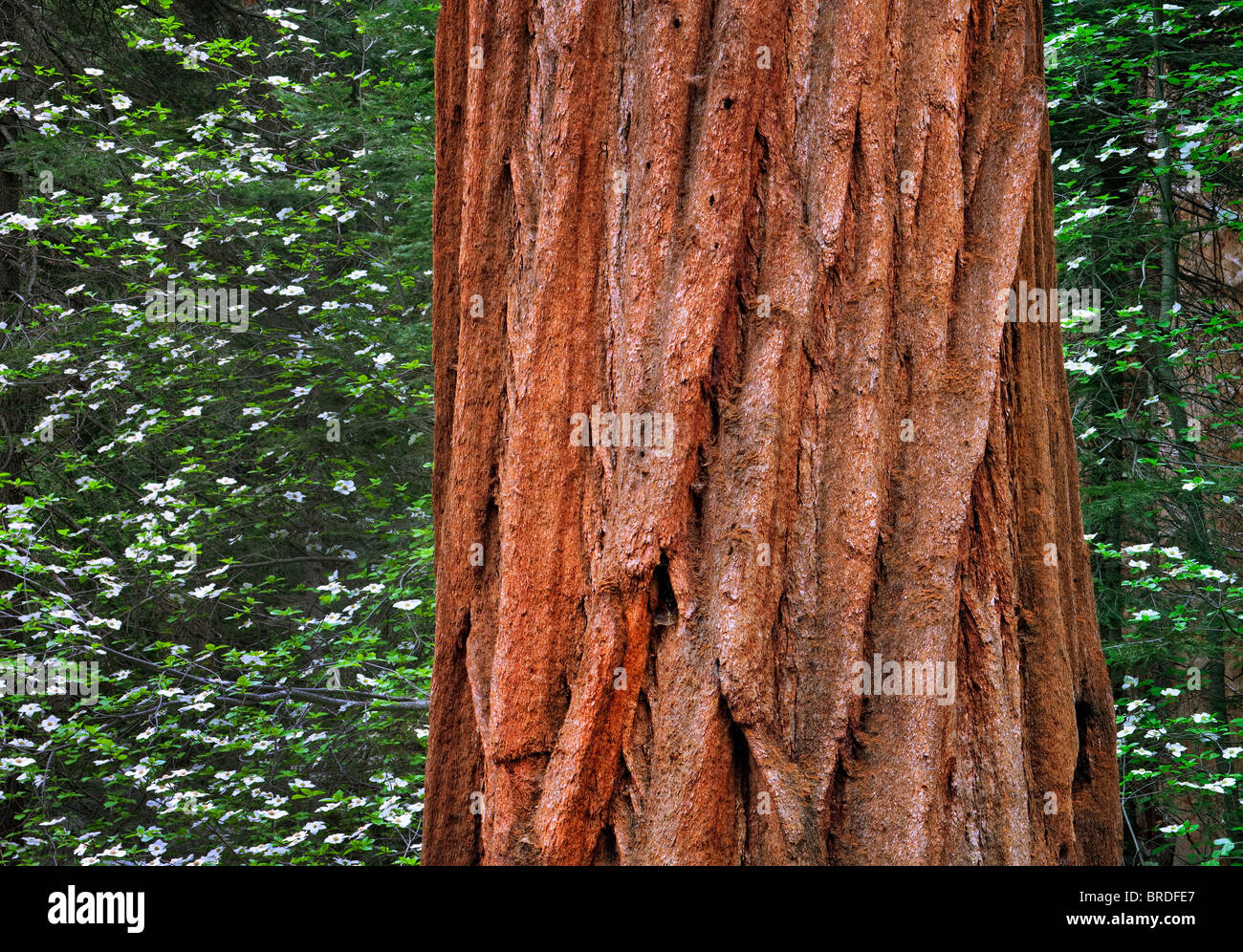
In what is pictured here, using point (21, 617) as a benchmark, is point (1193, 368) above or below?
above

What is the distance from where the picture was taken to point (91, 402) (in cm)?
683

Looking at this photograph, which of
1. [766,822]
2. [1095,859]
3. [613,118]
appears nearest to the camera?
[766,822]

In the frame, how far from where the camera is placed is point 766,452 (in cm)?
177

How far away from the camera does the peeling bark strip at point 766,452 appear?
1.74 m

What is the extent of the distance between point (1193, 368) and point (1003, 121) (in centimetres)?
537

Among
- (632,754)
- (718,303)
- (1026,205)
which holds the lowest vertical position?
(632,754)

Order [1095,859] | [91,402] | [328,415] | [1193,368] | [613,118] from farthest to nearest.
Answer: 1. [328,415]
2. [91,402]
3. [1193,368]
4. [1095,859]
5. [613,118]

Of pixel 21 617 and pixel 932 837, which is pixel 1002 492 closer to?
pixel 932 837

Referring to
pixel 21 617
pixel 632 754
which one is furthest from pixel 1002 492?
pixel 21 617

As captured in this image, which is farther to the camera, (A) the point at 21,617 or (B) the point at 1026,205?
(A) the point at 21,617

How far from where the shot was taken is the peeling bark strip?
1.74 metres

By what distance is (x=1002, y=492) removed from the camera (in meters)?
1.95

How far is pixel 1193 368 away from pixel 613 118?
235 inches

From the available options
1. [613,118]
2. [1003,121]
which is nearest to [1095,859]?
[1003,121]
